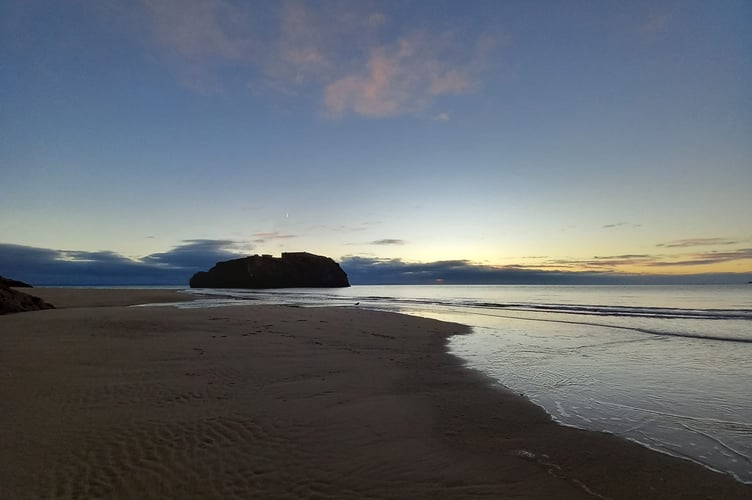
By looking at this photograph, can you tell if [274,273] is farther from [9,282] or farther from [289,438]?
[289,438]

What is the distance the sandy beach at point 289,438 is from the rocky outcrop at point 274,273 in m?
155

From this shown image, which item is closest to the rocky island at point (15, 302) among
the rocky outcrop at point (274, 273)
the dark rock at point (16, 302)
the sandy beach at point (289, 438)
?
the dark rock at point (16, 302)

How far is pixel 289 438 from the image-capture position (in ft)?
16.9

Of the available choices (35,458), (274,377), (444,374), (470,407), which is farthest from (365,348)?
(35,458)

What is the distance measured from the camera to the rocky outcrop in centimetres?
15969

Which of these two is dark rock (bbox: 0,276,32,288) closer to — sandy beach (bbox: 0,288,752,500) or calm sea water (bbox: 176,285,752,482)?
sandy beach (bbox: 0,288,752,500)

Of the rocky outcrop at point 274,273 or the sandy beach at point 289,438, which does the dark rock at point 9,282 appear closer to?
the sandy beach at point 289,438

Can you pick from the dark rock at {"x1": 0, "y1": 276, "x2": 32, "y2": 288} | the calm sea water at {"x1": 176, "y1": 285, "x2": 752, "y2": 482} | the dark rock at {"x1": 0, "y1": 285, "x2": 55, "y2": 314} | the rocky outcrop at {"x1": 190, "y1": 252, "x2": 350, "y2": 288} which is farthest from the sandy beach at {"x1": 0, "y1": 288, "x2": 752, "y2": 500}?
the rocky outcrop at {"x1": 190, "y1": 252, "x2": 350, "y2": 288}

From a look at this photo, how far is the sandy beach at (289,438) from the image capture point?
399cm

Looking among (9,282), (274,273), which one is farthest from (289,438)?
(274,273)

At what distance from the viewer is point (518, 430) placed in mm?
5707

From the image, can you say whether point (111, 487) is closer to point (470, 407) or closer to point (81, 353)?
point (470, 407)

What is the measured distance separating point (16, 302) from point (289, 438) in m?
24.9

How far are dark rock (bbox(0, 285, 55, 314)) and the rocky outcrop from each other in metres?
137
